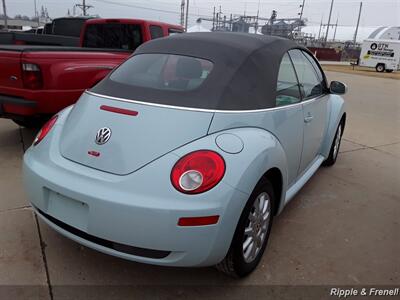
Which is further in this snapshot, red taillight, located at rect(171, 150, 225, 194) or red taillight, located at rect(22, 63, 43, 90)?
red taillight, located at rect(22, 63, 43, 90)

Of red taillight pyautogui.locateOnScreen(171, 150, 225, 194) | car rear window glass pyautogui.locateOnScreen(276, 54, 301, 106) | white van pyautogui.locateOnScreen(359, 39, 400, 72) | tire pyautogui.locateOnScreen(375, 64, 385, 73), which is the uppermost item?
car rear window glass pyautogui.locateOnScreen(276, 54, 301, 106)

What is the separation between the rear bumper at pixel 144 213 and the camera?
194 cm

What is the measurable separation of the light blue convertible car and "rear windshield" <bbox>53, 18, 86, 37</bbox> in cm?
755

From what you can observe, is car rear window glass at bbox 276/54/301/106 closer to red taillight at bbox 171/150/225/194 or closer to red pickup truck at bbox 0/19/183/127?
red taillight at bbox 171/150/225/194

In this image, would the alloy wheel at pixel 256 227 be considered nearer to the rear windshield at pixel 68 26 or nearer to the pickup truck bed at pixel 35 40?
the pickup truck bed at pixel 35 40

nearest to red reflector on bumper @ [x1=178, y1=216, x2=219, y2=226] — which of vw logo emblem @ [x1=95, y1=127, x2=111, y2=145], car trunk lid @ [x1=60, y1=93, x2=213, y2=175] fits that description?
car trunk lid @ [x1=60, y1=93, x2=213, y2=175]

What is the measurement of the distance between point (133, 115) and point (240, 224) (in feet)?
3.05

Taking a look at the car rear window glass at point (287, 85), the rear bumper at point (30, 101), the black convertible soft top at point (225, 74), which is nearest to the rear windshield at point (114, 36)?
the rear bumper at point (30, 101)

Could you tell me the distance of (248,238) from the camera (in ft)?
7.81

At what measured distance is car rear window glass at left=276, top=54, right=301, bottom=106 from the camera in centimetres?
286

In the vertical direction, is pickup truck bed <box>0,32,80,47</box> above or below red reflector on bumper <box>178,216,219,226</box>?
above

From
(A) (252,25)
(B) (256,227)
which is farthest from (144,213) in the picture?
(A) (252,25)

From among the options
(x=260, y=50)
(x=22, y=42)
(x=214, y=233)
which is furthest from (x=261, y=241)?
(x=22, y=42)

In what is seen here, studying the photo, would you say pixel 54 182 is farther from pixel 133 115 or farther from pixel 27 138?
pixel 27 138
